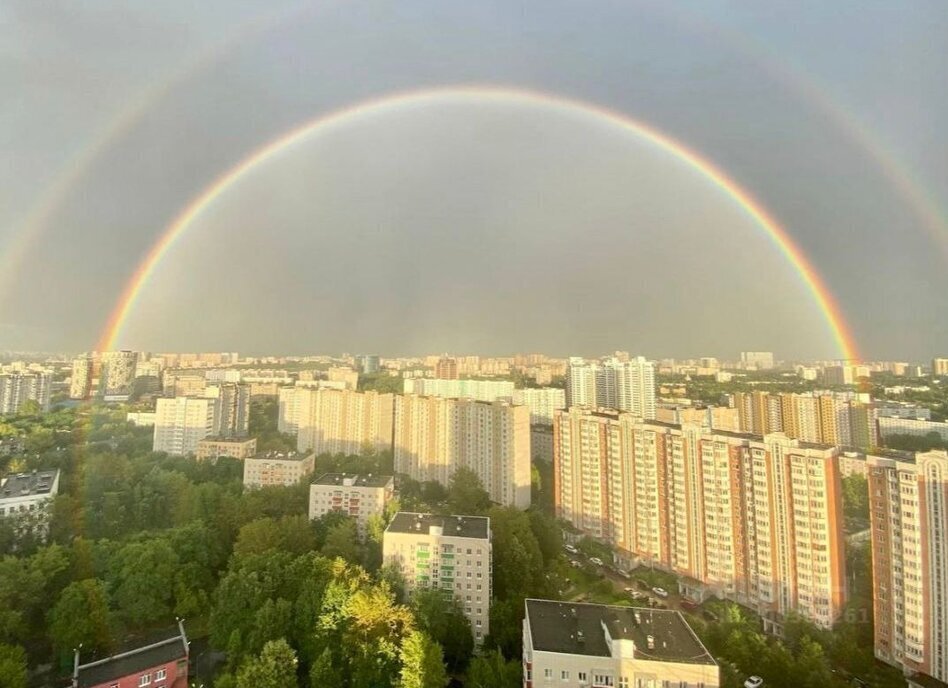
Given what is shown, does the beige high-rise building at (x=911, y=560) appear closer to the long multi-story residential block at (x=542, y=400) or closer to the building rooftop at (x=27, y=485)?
the building rooftop at (x=27, y=485)

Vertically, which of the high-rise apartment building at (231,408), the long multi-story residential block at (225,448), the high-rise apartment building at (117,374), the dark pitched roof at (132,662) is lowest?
the dark pitched roof at (132,662)

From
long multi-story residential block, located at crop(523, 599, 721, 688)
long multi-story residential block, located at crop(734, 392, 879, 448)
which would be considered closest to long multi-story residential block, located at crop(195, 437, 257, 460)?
long multi-story residential block, located at crop(523, 599, 721, 688)

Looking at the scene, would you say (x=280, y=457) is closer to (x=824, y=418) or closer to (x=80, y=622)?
(x=80, y=622)

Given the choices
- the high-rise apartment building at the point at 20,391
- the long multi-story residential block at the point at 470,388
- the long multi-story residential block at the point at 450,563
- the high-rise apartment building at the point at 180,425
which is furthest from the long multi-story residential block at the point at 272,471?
the high-rise apartment building at the point at 20,391

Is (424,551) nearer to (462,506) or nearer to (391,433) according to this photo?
(462,506)

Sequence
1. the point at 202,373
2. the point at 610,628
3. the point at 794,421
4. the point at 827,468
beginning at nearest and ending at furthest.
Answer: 1. the point at 610,628
2. the point at 827,468
3. the point at 794,421
4. the point at 202,373

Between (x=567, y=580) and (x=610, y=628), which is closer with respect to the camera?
(x=610, y=628)

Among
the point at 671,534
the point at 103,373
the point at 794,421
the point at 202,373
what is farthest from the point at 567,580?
the point at 202,373

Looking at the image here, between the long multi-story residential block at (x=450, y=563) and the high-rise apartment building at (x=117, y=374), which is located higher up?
the high-rise apartment building at (x=117, y=374)
